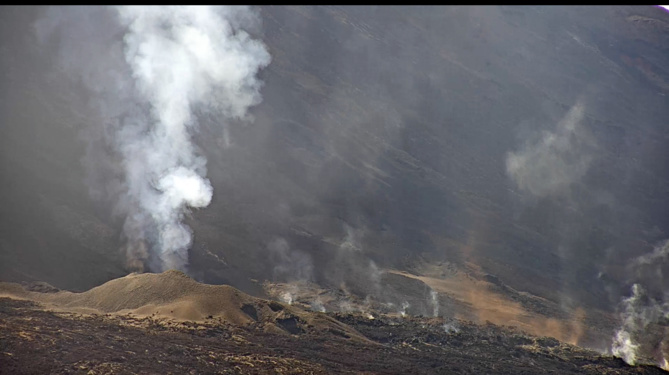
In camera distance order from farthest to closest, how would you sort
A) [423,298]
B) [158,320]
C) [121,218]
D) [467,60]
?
[467,60], [423,298], [121,218], [158,320]

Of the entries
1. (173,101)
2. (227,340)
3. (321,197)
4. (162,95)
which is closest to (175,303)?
(227,340)

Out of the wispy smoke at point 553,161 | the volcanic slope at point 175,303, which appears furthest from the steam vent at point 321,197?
the wispy smoke at point 553,161

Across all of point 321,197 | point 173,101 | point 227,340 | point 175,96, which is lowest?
point 227,340

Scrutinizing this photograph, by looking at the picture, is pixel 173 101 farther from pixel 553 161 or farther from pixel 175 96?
pixel 553 161

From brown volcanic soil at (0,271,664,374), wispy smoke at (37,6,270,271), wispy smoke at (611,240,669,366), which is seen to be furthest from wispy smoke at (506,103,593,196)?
wispy smoke at (37,6,270,271)

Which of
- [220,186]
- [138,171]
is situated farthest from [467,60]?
[138,171]

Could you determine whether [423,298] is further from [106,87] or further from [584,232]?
[106,87]
